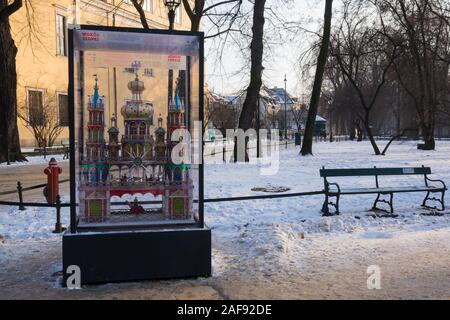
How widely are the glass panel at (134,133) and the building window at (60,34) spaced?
3797cm

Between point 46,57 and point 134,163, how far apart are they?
3752 cm

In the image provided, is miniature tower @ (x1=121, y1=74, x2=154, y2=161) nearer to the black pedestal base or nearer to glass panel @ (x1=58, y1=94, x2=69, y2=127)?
the black pedestal base

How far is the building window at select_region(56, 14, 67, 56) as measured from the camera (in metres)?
41.5

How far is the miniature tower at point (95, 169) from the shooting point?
607cm

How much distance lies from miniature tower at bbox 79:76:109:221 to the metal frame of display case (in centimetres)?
28

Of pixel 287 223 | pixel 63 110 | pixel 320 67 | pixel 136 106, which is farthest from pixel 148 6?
pixel 136 106

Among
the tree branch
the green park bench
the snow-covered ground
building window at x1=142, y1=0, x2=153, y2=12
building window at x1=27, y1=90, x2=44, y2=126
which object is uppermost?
building window at x1=142, y1=0, x2=153, y2=12

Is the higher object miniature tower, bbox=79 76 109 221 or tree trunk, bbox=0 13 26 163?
tree trunk, bbox=0 13 26 163

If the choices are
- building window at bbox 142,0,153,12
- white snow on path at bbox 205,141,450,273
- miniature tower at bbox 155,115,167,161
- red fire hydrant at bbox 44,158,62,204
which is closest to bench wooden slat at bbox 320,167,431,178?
white snow on path at bbox 205,141,450,273

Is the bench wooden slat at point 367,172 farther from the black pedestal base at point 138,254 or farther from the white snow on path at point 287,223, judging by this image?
the black pedestal base at point 138,254

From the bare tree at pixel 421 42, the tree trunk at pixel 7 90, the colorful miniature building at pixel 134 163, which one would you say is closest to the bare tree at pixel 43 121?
the tree trunk at pixel 7 90

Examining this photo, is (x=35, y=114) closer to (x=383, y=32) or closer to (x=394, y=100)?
(x=383, y=32)

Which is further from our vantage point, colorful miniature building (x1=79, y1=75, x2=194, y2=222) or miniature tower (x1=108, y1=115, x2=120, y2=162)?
miniature tower (x1=108, y1=115, x2=120, y2=162)

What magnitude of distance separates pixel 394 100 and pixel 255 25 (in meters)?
48.9
